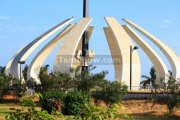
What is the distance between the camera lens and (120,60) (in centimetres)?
3388

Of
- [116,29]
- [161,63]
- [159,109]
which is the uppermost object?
[116,29]

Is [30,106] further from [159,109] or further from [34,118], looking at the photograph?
[159,109]

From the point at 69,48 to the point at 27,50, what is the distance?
6.26 metres

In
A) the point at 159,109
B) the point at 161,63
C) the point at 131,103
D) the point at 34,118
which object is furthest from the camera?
the point at 161,63

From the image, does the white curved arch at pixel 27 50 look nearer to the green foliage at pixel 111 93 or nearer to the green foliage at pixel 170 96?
the green foliage at pixel 111 93

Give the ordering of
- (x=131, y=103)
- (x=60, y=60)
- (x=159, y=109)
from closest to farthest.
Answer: (x=159, y=109), (x=131, y=103), (x=60, y=60)

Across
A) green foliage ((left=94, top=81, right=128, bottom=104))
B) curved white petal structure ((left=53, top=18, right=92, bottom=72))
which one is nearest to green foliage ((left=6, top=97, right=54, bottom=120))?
green foliage ((left=94, top=81, right=128, bottom=104))

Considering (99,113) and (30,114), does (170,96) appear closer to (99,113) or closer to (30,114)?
(99,113)

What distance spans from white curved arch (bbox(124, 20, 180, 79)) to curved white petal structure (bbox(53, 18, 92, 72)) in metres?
5.04

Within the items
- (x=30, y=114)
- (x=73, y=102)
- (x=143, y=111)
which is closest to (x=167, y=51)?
(x=143, y=111)

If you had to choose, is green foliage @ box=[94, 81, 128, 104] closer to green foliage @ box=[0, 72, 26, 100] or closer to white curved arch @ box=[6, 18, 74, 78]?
green foliage @ box=[0, 72, 26, 100]

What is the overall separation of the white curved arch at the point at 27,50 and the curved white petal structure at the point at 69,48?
2.93 meters

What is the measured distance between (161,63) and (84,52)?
6.80 m

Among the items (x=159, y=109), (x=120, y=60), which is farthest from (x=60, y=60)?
(x=159, y=109)
